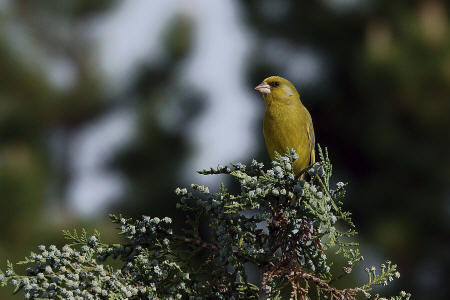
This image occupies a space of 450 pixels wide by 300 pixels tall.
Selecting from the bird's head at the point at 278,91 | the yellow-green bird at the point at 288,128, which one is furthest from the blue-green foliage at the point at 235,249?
the bird's head at the point at 278,91

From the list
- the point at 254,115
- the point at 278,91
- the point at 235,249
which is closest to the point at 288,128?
the point at 278,91

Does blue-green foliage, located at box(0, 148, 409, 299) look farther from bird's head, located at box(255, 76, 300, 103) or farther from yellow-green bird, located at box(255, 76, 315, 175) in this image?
bird's head, located at box(255, 76, 300, 103)

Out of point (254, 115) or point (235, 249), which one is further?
point (254, 115)

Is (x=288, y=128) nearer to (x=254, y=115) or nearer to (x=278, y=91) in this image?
(x=278, y=91)

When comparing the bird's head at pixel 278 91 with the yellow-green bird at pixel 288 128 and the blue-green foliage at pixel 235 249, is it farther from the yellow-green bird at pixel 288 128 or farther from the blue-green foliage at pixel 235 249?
the blue-green foliage at pixel 235 249

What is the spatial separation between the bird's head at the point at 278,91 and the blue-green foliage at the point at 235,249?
1.49 m

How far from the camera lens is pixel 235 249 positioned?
1.76 metres

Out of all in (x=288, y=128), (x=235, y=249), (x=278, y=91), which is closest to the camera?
(x=235, y=249)

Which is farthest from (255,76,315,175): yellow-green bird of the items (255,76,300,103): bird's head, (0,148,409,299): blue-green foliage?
(0,148,409,299): blue-green foliage

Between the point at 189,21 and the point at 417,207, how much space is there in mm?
5678

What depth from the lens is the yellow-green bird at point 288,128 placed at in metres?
3.02

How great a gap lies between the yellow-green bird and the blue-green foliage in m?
1.17

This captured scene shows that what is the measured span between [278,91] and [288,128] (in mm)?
341

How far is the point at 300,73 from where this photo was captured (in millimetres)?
10234
